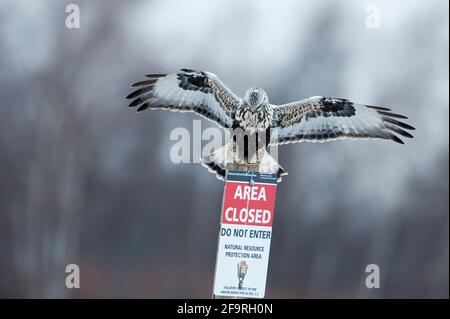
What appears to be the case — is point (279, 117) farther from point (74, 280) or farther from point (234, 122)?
point (74, 280)

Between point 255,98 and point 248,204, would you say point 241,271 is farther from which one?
point 255,98

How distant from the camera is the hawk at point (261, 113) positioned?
676cm

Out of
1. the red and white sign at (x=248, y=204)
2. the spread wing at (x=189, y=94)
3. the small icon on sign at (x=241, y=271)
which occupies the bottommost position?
the small icon on sign at (x=241, y=271)

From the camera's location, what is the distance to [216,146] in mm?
7008

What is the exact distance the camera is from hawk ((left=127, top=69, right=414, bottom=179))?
22.2 feet

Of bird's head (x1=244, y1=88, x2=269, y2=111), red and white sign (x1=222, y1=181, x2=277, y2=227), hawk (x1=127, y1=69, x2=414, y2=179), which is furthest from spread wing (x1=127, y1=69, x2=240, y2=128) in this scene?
red and white sign (x1=222, y1=181, x2=277, y2=227)

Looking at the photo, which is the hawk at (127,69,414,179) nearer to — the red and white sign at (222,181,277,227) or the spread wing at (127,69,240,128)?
the spread wing at (127,69,240,128)

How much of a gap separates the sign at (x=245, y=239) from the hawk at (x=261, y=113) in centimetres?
108

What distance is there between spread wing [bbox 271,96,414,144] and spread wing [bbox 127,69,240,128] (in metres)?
0.44

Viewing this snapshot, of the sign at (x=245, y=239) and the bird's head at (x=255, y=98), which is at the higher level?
the bird's head at (x=255, y=98)

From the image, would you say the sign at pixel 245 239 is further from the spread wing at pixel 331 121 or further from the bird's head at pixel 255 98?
the spread wing at pixel 331 121

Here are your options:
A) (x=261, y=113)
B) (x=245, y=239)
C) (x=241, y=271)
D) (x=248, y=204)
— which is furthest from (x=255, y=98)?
(x=241, y=271)

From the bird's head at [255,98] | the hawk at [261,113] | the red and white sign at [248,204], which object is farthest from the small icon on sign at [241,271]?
the bird's head at [255,98]

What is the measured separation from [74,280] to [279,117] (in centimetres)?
888
